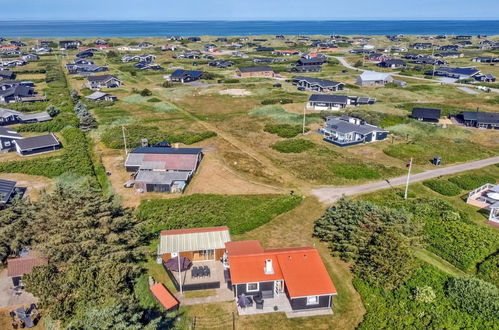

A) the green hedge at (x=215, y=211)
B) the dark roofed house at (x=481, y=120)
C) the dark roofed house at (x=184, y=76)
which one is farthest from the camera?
the dark roofed house at (x=184, y=76)

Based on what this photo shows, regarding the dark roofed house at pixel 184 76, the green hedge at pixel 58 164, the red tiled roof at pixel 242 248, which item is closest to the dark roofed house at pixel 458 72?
the dark roofed house at pixel 184 76

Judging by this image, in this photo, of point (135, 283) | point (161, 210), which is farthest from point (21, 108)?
point (135, 283)

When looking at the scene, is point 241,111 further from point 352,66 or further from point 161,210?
point 352,66

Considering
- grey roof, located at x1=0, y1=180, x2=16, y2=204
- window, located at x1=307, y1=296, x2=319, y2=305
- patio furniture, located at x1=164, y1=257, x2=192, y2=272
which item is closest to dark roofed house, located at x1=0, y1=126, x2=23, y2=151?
grey roof, located at x1=0, y1=180, x2=16, y2=204

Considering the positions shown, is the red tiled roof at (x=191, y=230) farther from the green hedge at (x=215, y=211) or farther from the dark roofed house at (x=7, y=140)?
the dark roofed house at (x=7, y=140)

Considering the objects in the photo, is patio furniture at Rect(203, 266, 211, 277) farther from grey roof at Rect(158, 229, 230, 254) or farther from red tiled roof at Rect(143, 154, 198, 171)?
red tiled roof at Rect(143, 154, 198, 171)

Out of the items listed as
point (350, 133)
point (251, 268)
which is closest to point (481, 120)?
point (350, 133)

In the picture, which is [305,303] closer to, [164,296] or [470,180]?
[164,296]
